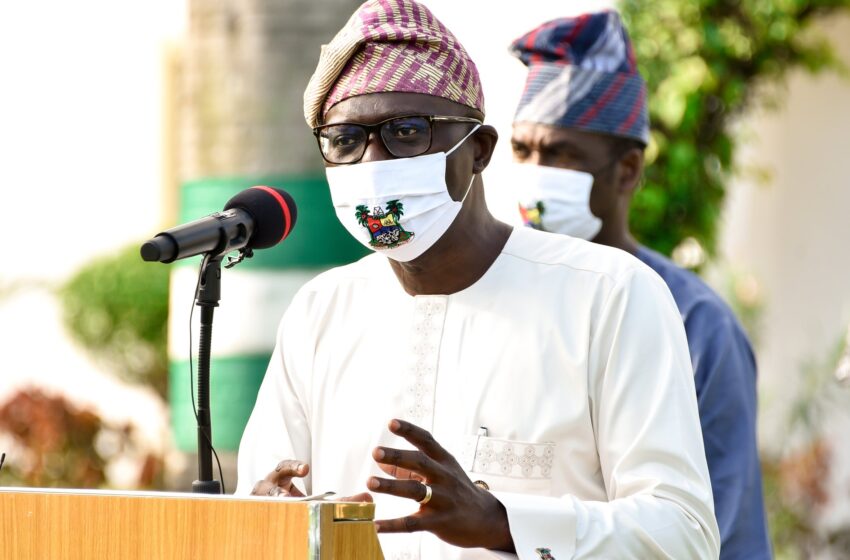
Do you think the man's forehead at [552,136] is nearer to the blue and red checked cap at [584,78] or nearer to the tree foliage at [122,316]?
the blue and red checked cap at [584,78]

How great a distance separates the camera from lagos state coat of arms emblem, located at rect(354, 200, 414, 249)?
11.2 ft

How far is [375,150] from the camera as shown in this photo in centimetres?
341

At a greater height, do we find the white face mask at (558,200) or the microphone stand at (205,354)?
the white face mask at (558,200)

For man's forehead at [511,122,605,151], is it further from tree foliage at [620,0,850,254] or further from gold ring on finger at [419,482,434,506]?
tree foliage at [620,0,850,254]

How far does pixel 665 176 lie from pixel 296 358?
5.77 metres

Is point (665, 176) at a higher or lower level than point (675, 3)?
lower

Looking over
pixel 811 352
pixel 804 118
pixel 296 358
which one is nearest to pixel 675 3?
pixel 804 118

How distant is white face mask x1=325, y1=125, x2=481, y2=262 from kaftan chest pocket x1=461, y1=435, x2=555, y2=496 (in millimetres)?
534

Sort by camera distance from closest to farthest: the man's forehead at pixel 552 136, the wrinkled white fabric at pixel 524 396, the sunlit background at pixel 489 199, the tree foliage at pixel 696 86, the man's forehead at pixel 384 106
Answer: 1. the wrinkled white fabric at pixel 524 396
2. the man's forehead at pixel 384 106
3. the man's forehead at pixel 552 136
4. the tree foliage at pixel 696 86
5. the sunlit background at pixel 489 199

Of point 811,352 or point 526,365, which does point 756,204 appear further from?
point 526,365

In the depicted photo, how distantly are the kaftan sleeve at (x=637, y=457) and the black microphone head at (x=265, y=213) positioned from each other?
78 cm

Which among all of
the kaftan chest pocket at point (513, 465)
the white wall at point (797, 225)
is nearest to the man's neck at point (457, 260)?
the kaftan chest pocket at point (513, 465)

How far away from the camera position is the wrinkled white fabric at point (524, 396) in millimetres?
3121

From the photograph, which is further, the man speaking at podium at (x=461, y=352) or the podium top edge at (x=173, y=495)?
the man speaking at podium at (x=461, y=352)
